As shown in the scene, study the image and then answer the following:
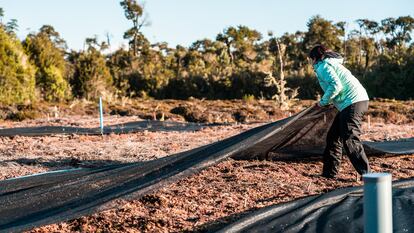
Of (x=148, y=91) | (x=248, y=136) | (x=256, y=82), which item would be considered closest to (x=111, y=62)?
(x=148, y=91)

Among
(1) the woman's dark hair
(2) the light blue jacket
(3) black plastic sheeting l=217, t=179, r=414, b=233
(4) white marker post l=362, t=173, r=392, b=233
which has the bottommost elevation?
(3) black plastic sheeting l=217, t=179, r=414, b=233

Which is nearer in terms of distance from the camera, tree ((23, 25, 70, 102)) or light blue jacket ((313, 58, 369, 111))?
light blue jacket ((313, 58, 369, 111))

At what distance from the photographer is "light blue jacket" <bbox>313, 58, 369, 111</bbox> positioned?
14.2 ft

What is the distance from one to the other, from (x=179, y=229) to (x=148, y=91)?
76.4ft

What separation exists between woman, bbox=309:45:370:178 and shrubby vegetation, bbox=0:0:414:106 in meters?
8.37

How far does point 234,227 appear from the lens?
3.02m

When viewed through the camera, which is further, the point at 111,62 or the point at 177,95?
the point at 111,62

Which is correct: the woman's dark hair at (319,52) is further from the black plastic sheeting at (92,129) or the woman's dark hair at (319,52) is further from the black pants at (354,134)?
the black plastic sheeting at (92,129)

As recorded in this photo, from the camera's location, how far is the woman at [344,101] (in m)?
4.30

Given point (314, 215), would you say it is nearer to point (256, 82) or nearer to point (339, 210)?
point (339, 210)

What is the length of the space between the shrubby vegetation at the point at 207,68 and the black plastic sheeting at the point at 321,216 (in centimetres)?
935

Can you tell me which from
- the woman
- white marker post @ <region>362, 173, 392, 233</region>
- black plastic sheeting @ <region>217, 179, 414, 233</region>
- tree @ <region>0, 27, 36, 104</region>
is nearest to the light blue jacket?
the woman

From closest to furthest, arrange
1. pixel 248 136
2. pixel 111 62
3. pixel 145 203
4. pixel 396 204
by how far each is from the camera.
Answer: pixel 396 204
pixel 145 203
pixel 248 136
pixel 111 62

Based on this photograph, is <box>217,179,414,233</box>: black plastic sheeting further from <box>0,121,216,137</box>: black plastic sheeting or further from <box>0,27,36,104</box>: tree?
<box>0,27,36,104</box>: tree
